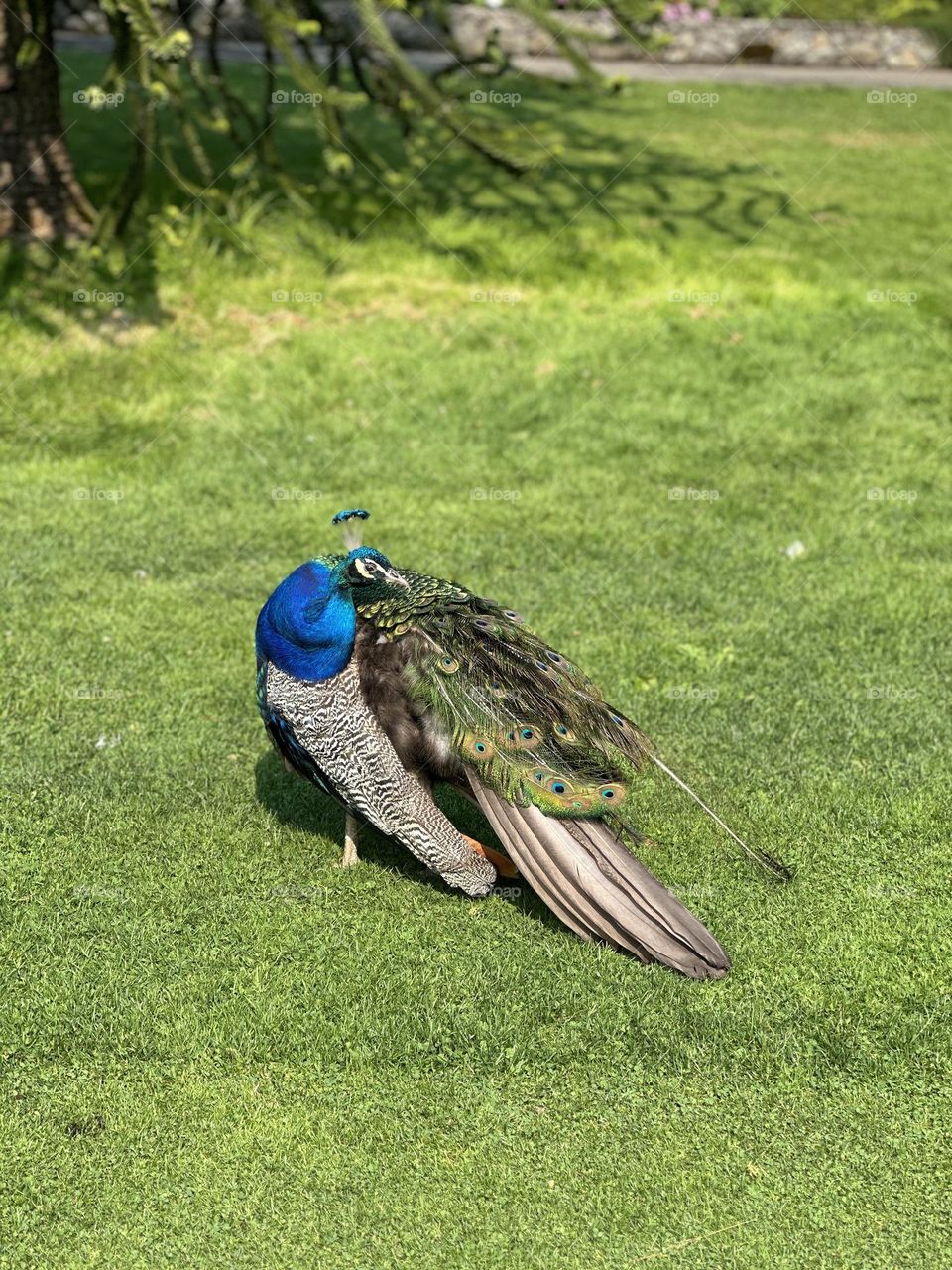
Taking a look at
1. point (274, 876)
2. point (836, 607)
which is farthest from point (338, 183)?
point (274, 876)

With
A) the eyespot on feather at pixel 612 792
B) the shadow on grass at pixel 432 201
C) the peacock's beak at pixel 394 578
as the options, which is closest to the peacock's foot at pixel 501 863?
the eyespot on feather at pixel 612 792

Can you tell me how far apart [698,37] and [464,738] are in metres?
19.0

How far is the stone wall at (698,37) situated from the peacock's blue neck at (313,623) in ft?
54.3

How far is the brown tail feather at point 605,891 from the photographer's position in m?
5.14

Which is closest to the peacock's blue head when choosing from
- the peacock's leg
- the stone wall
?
the peacock's leg

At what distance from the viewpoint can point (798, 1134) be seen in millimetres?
4641

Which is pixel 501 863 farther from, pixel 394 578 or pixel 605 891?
pixel 394 578

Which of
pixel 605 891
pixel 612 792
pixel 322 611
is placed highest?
pixel 322 611

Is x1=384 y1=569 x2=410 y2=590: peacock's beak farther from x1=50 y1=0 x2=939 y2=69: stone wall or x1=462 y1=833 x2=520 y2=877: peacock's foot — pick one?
x1=50 y1=0 x2=939 y2=69: stone wall

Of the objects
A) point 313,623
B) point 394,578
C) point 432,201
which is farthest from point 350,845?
point 432,201

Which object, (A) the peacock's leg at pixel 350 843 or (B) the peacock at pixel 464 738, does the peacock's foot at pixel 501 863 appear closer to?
(B) the peacock at pixel 464 738

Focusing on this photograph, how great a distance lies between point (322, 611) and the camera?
17.8 feet

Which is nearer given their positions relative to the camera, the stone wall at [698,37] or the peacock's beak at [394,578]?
the peacock's beak at [394,578]

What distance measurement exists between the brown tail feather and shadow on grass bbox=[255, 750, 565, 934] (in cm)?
41
